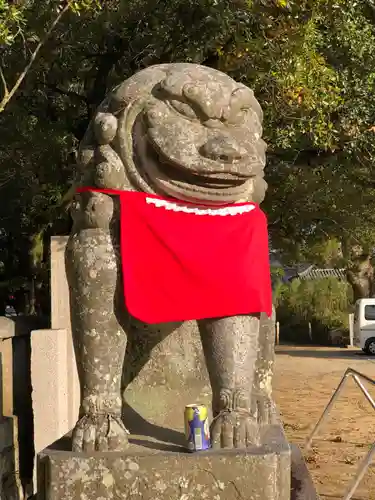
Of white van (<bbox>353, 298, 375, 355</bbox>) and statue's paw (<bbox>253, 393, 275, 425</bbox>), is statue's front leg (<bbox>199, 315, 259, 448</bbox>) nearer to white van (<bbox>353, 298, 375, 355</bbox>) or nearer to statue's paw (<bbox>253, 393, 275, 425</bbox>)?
statue's paw (<bbox>253, 393, 275, 425</bbox>)

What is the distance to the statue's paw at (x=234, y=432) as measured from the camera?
2.21 metres

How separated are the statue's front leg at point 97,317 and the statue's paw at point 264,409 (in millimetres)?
534

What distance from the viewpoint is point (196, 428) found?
218 centimetres

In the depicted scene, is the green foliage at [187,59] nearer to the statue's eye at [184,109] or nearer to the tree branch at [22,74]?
the tree branch at [22,74]

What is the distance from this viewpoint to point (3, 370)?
15.2ft

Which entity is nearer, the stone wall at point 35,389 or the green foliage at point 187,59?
the stone wall at point 35,389

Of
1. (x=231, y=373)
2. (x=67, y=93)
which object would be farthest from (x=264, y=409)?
(x=67, y=93)

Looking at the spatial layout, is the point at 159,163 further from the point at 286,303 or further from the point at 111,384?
the point at 286,303

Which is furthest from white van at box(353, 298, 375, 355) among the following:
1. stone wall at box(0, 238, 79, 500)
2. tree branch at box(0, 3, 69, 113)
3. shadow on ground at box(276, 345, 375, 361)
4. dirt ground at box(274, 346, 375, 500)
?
tree branch at box(0, 3, 69, 113)

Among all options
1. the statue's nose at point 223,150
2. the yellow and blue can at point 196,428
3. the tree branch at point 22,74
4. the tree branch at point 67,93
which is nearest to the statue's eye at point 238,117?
the statue's nose at point 223,150

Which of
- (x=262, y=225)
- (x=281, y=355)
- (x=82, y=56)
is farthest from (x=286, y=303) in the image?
(x=262, y=225)

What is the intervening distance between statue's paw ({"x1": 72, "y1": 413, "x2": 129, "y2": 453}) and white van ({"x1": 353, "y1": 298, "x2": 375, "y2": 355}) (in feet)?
53.3

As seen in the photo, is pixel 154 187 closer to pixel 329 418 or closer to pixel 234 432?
pixel 234 432

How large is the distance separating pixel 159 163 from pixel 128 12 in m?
4.98
